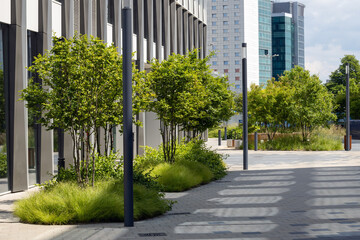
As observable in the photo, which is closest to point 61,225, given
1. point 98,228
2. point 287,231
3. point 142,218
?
point 98,228

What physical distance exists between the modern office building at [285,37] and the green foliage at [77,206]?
140773 millimetres

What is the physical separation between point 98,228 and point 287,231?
3.11 meters

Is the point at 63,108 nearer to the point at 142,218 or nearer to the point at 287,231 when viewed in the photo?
the point at 142,218

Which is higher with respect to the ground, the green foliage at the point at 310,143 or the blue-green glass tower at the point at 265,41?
the blue-green glass tower at the point at 265,41

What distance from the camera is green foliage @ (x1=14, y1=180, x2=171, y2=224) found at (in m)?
10.7

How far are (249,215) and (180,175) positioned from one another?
5203mm

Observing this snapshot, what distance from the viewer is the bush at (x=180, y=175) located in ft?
54.1

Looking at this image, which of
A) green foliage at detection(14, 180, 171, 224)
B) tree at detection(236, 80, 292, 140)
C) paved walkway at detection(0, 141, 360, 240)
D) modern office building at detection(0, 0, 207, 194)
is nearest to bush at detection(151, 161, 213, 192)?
paved walkway at detection(0, 141, 360, 240)

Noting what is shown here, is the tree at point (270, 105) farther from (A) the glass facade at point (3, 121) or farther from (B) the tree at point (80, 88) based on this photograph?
(B) the tree at point (80, 88)

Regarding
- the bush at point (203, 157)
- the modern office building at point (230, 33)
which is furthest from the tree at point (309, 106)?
the modern office building at point (230, 33)

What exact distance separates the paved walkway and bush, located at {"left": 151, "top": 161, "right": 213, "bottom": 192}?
321 millimetres

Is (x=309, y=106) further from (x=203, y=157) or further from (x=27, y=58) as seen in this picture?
(x=27, y=58)

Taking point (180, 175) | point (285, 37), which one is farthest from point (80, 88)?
point (285, 37)

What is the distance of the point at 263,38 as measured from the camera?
480ft
